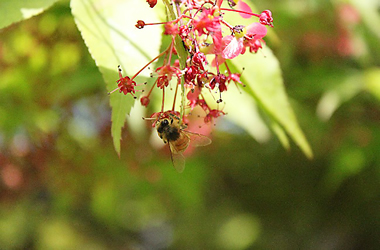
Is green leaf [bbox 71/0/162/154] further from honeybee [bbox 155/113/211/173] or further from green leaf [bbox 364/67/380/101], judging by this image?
green leaf [bbox 364/67/380/101]

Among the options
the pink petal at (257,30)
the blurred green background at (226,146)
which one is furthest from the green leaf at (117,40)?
the blurred green background at (226,146)

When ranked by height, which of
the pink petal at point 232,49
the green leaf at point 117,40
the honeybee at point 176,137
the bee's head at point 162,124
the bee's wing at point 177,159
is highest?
the green leaf at point 117,40

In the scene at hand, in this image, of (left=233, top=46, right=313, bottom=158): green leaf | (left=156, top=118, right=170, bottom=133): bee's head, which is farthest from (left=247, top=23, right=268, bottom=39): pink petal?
(left=156, top=118, right=170, bottom=133): bee's head

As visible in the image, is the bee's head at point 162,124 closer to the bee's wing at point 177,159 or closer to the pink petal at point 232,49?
the bee's wing at point 177,159

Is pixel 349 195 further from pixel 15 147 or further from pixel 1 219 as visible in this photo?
pixel 1 219

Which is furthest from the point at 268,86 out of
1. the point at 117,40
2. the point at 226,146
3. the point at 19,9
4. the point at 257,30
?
the point at 226,146
